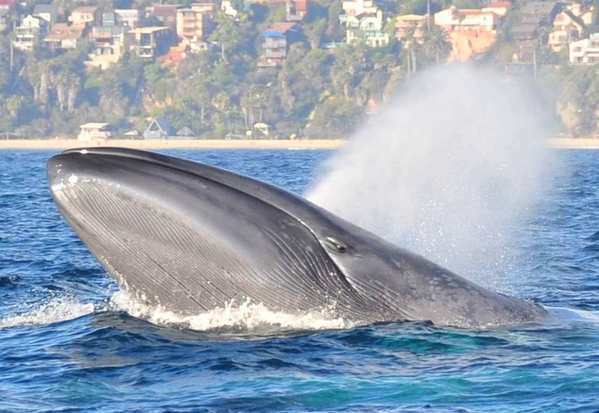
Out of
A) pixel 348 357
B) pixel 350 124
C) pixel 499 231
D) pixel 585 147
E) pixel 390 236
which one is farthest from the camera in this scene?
pixel 350 124

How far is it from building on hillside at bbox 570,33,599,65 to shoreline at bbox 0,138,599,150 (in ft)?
85.9

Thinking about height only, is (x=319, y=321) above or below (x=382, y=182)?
above

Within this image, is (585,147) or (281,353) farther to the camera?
(585,147)

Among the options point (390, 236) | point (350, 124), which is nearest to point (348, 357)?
point (390, 236)

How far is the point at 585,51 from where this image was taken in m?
195

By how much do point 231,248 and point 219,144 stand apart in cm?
16375

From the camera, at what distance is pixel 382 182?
41.5 meters

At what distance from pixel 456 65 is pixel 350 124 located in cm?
1958

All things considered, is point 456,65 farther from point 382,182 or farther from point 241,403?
point 241,403

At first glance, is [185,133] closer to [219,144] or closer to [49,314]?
[219,144]

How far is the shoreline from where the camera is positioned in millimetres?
168375

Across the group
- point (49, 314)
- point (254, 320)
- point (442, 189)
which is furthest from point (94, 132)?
point (254, 320)

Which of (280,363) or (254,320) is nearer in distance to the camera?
(280,363)

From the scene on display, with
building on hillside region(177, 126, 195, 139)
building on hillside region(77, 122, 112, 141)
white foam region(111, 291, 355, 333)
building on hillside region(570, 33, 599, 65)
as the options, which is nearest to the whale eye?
white foam region(111, 291, 355, 333)
